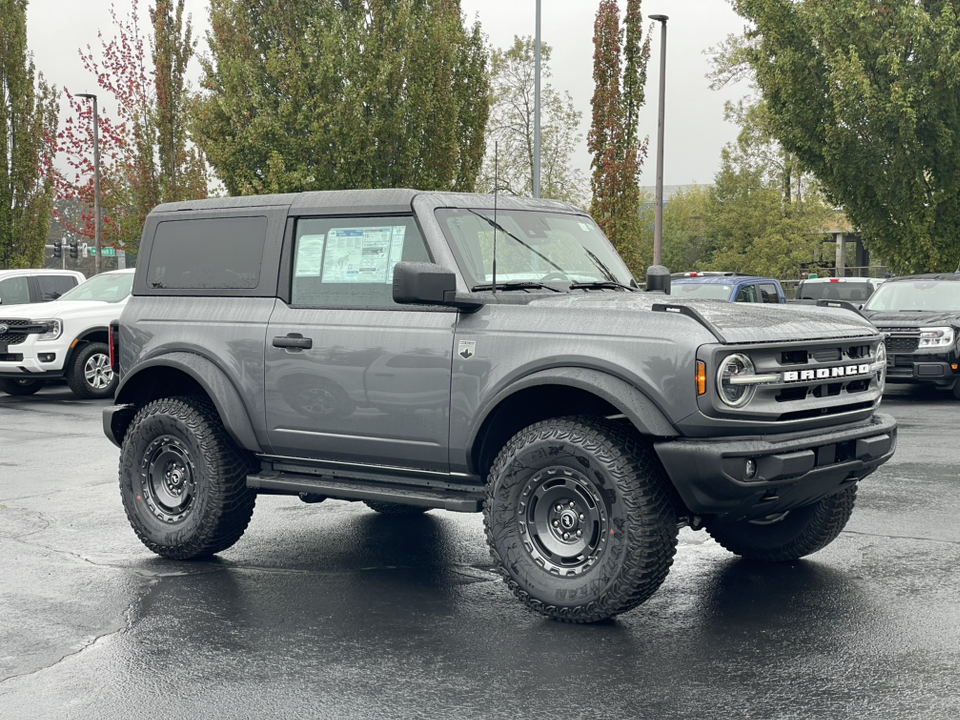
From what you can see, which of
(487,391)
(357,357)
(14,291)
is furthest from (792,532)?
(14,291)

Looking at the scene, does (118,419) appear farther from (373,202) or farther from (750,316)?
(750,316)

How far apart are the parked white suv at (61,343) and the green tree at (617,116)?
14.6 meters

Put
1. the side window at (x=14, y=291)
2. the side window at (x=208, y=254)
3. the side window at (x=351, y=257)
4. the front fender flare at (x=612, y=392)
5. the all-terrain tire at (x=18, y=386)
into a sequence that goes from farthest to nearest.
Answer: the side window at (x=14, y=291)
the all-terrain tire at (x=18, y=386)
the side window at (x=208, y=254)
the side window at (x=351, y=257)
the front fender flare at (x=612, y=392)

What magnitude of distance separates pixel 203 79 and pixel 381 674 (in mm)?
23788

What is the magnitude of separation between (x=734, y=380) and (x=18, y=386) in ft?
53.5

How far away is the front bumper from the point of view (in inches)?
205

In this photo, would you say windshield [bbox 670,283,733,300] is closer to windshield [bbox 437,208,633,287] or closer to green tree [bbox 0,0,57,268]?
windshield [bbox 437,208,633,287]

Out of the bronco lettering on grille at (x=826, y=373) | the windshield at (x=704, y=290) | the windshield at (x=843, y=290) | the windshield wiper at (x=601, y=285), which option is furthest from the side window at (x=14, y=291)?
the windshield at (x=843, y=290)

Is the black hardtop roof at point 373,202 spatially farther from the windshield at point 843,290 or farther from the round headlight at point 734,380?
the windshield at point 843,290

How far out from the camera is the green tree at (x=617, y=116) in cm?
2961

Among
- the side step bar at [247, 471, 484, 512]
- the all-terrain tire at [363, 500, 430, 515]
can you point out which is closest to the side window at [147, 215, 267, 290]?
the side step bar at [247, 471, 484, 512]

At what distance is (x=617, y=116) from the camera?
29672 millimetres

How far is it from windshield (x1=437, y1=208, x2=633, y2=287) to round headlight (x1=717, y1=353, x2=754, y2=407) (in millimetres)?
1420

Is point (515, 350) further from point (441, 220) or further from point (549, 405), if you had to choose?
point (441, 220)
